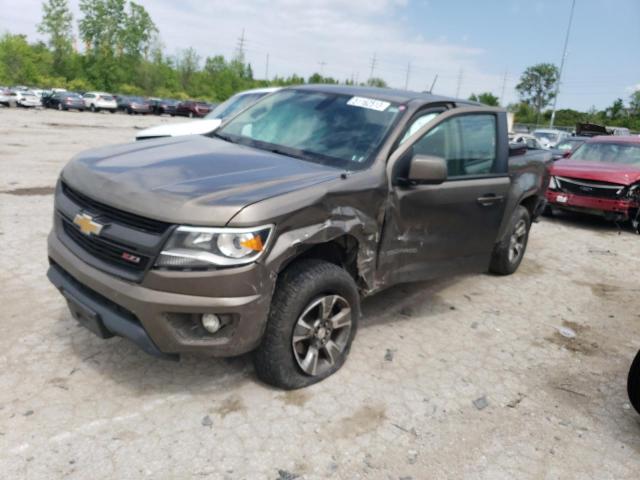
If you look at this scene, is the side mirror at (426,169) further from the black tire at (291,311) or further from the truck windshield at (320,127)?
the black tire at (291,311)

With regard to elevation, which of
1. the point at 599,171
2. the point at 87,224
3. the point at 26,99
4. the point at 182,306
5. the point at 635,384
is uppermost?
the point at 599,171

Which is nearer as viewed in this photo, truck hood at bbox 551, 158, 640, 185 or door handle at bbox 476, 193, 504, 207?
door handle at bbox 476, 193, 504, 207

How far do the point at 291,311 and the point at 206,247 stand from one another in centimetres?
64

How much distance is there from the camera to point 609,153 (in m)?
10.5

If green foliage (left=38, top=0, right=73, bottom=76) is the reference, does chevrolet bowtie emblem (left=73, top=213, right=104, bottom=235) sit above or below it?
below

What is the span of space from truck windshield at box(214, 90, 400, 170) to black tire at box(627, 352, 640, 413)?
6.70 ft

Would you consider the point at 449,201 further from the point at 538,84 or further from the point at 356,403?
the point at 538,84

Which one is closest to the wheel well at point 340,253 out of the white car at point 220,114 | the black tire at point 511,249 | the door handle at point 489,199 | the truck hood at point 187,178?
the truck hood at point 187,178

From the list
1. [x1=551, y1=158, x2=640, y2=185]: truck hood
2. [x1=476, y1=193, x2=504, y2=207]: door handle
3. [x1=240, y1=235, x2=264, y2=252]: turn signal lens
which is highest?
[x1=551, y1=158, x2=640, y2=185]: truck hood

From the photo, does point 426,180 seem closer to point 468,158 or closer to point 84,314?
point 468,158

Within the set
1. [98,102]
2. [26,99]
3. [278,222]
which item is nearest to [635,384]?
[278,222]

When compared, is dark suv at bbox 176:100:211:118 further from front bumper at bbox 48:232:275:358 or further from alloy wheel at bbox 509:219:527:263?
front bumper at bbox 48:232:275:358

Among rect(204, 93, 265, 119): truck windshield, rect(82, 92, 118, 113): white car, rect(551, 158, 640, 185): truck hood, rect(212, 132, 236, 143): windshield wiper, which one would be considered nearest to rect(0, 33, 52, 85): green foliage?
rect(82, 92, 118, 113): white car

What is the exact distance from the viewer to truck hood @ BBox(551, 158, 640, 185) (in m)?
9.16
